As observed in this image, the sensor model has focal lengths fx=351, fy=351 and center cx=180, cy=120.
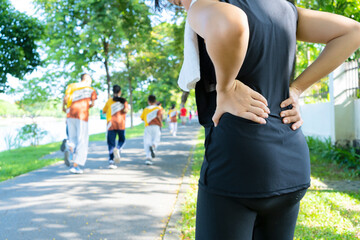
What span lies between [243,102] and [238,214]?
35 cm

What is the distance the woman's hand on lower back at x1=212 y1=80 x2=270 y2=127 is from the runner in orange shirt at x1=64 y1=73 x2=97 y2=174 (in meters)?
7.25

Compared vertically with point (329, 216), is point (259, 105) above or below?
above

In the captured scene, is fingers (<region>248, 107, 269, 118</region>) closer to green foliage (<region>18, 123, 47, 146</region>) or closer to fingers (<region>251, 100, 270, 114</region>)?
fingers (<region>251, 100, 270, 114</region>)

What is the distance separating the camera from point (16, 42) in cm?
849

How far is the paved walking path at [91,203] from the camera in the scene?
4.08 metres

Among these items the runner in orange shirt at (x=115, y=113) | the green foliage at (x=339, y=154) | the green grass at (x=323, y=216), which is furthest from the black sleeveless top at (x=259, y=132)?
the runner in orange shirt at (x=115, y=113)

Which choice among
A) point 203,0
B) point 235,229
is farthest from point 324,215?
point 203,0

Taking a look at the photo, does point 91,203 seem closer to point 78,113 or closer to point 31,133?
point 78,113

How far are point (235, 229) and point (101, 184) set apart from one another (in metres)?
5.96

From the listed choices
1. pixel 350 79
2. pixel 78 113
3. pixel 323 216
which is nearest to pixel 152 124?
pixel 78 113

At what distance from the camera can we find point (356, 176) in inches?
280

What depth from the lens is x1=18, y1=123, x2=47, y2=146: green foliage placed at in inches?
651

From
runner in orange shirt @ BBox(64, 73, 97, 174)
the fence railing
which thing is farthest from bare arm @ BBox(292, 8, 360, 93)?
the fence railing

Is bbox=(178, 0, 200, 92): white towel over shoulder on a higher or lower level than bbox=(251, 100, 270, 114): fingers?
higher
